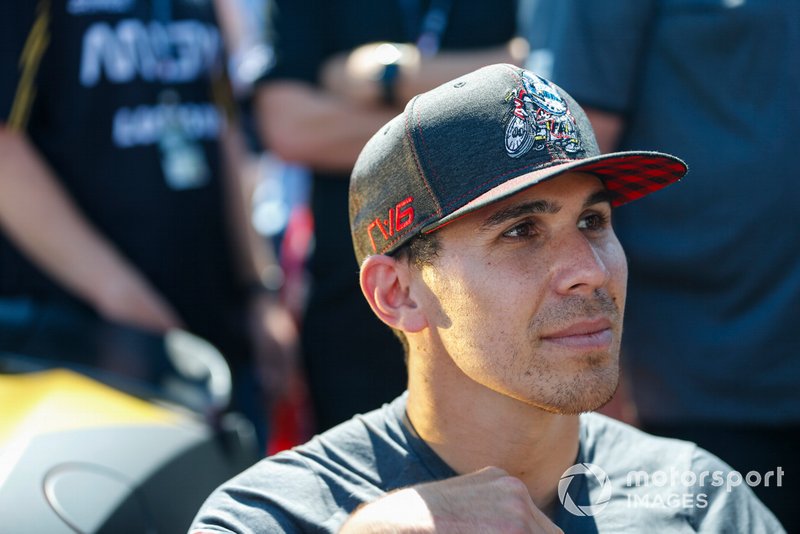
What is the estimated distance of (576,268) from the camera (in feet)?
6.48

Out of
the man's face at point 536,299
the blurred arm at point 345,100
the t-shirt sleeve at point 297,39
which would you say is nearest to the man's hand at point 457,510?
the man's face at point 536,299

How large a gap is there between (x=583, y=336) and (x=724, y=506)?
1.62 feet

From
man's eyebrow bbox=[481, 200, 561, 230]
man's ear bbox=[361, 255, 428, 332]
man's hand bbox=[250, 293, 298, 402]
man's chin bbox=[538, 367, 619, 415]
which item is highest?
man's eyebrow bbox=[481, 200, 561, 230]

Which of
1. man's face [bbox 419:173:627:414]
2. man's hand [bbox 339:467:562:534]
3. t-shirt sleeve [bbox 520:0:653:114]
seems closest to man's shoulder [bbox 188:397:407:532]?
man's hand [bbox 339:467:562:534]

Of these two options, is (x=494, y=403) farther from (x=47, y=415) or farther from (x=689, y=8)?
(x=689, y=8)

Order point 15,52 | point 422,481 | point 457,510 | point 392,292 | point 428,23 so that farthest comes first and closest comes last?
point 428,23 < point 15,52 < point 392,292 < point 422,481 < point 457,510

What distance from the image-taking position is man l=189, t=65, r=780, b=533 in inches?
76.9

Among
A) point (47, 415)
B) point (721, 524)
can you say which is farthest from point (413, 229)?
point (47, 415)

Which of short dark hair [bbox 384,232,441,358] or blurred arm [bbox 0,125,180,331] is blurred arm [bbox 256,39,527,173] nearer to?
blurred arm [bbox 0,125,180,331]

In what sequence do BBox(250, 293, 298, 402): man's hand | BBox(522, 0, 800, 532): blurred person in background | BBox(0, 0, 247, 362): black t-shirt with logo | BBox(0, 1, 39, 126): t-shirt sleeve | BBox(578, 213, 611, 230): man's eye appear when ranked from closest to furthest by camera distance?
BBox(578, 213, 611, 230): man's eye, BBox(522, 0, 800, 532): blurred person in background, BBox(0, 1, 39, 126): t-shirt sleeve, BBox(0, 0, 247, 362): black t-shirt with logo, BBox(250, 293, 298, 402): man's hand

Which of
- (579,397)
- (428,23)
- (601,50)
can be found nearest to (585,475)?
(579,397)

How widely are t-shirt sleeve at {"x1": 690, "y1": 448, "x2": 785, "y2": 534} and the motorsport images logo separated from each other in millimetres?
185

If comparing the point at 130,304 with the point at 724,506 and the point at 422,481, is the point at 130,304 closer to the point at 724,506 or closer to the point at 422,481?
the point at 422,481

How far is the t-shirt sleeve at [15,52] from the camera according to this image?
292 centimetres
